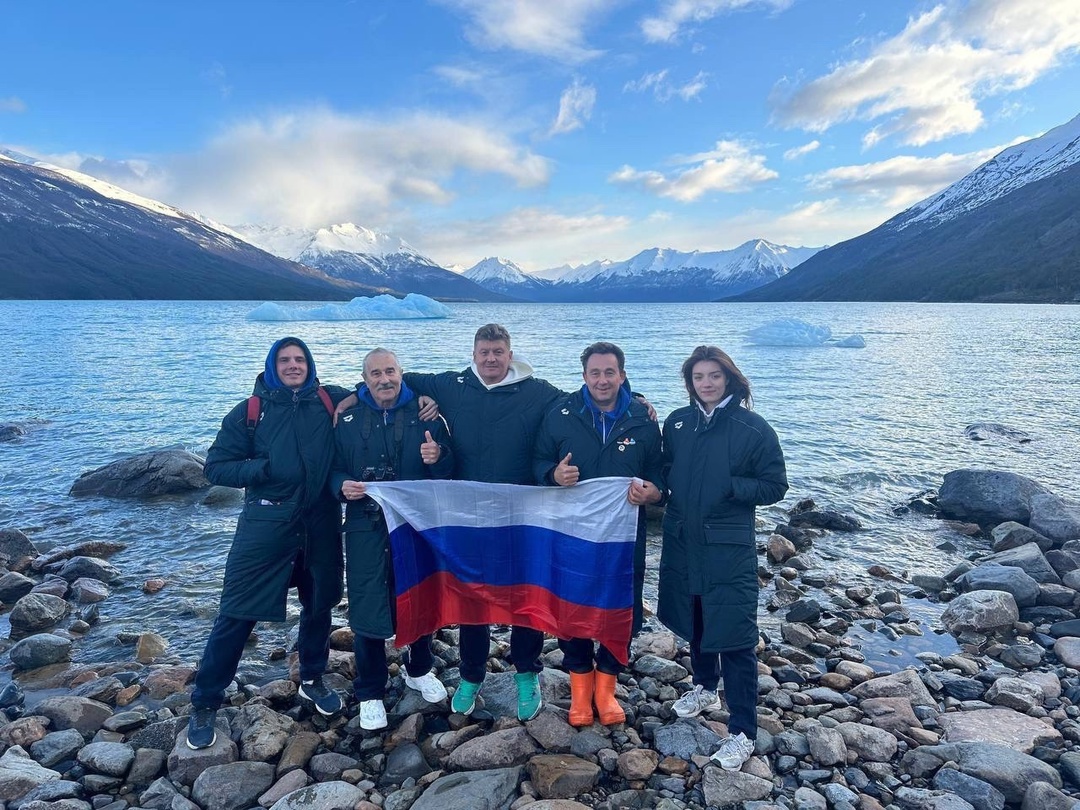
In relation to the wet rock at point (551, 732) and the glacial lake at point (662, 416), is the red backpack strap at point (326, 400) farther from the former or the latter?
the glacial lake at point (662, 416)

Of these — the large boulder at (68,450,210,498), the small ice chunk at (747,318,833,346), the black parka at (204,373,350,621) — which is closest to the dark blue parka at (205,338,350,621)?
the black parka at (204,373,350,621)

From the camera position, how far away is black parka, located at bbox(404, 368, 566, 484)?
5855 millimetres

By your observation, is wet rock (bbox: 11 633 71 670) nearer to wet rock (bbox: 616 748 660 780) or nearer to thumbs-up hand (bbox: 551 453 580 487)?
thumbs-up hand (bbox: 551 453 580 487)

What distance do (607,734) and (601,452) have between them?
256 centimetres

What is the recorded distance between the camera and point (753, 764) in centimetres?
526

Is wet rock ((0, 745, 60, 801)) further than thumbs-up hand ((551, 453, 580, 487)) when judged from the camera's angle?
No

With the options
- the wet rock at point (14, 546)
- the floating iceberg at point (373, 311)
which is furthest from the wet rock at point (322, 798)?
the floating iceberg at point (373, 311)

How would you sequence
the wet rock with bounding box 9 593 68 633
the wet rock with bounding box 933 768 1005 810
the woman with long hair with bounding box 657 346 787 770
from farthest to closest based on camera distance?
the wet rock with bounding box 9 593 68 633
the woman with long hair with bounding box 657 346 787 770
the wet rock with bounding box 933 768 1005 810

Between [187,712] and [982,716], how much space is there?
7807 mm

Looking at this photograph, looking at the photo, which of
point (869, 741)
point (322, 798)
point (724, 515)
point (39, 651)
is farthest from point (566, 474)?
point (39, 651)

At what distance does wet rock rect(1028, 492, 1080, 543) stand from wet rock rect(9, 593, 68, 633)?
1655 cm

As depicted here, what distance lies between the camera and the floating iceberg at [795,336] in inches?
2443

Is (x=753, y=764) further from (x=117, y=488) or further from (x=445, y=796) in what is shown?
(x=117, y=488)

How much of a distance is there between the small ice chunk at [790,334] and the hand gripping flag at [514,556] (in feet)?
207
